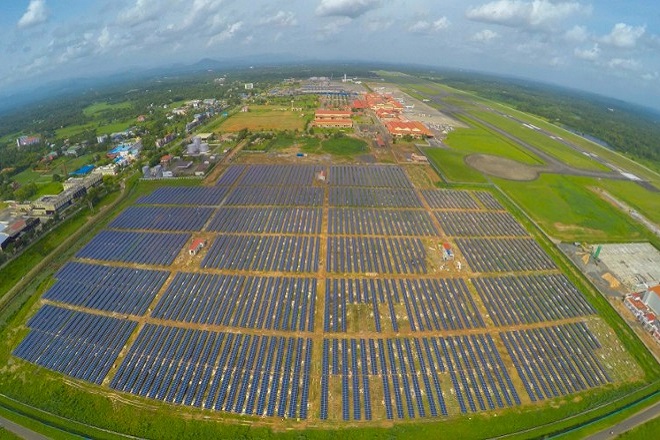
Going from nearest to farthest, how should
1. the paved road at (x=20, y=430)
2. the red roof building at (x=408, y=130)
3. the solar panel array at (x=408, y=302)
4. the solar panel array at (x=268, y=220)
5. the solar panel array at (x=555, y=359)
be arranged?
1. the paved road at (x=20, y=430)
2. the solar panel array at (x=555, y=359)
3. the solar panel array at (x=408, y=302)
4. the solar panel array at (x=268, y=220)
5. the red roof building at (x=408, y=130)

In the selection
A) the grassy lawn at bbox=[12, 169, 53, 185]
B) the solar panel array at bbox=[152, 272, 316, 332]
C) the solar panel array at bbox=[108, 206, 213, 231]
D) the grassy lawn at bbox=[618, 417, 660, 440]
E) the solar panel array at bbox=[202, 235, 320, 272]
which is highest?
the grassy lawn at bbox=[12, 169, 53, 185]

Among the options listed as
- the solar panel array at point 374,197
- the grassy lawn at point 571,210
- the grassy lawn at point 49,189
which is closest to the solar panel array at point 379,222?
the solar panel array at point 374,197

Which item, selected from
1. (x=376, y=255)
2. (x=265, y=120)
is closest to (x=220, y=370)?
(x=376, y=255)

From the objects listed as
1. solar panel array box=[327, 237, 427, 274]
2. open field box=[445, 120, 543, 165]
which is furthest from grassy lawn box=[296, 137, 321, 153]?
solar panel array box=[327, 237, 427, 274]

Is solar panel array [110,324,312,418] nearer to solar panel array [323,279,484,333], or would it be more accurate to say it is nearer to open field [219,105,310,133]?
solar panel array [323,279,484,333]

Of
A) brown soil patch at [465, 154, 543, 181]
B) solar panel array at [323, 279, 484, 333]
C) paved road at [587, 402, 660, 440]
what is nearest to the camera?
paved road at [587, 402, 660, 440]

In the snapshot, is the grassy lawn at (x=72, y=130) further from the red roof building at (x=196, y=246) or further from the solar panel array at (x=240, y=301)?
the solar panel array at (x=240, y=301)

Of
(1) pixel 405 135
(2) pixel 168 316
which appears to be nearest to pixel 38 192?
(2) pixel 168 316
